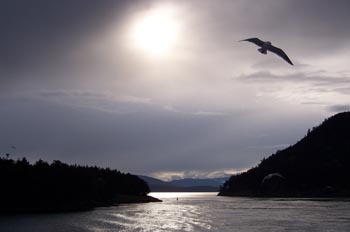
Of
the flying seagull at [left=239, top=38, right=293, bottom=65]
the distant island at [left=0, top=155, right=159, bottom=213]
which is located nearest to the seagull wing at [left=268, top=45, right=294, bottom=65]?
the flying seagull at [left=239, top=38, right=293, bottom=65]

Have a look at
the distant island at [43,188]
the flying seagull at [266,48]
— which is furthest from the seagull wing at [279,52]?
the distant island at [43,188]

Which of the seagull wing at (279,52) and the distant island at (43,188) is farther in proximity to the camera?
the distant island at (43,188)

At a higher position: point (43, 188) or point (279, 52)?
point (279, 52)

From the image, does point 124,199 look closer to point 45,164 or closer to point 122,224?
point 45,164

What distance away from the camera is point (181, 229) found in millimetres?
74250

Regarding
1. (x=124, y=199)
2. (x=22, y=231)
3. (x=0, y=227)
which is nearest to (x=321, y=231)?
(x=22, y=231)

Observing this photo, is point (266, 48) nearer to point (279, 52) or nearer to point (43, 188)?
point (279, 52)

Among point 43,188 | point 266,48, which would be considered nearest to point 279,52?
point 266,48

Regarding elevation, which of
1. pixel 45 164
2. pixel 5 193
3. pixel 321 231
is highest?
pixel 45 164

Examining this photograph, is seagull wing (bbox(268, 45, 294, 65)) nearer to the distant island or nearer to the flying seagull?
the flying seagull

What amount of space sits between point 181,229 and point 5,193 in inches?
2691

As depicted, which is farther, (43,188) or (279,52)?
(43,188)

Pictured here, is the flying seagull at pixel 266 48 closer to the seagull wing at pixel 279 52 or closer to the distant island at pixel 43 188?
the seagull wing at pixel 279 52

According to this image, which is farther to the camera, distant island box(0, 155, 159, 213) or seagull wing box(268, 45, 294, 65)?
distant island box(0, 155, 159, 213)
